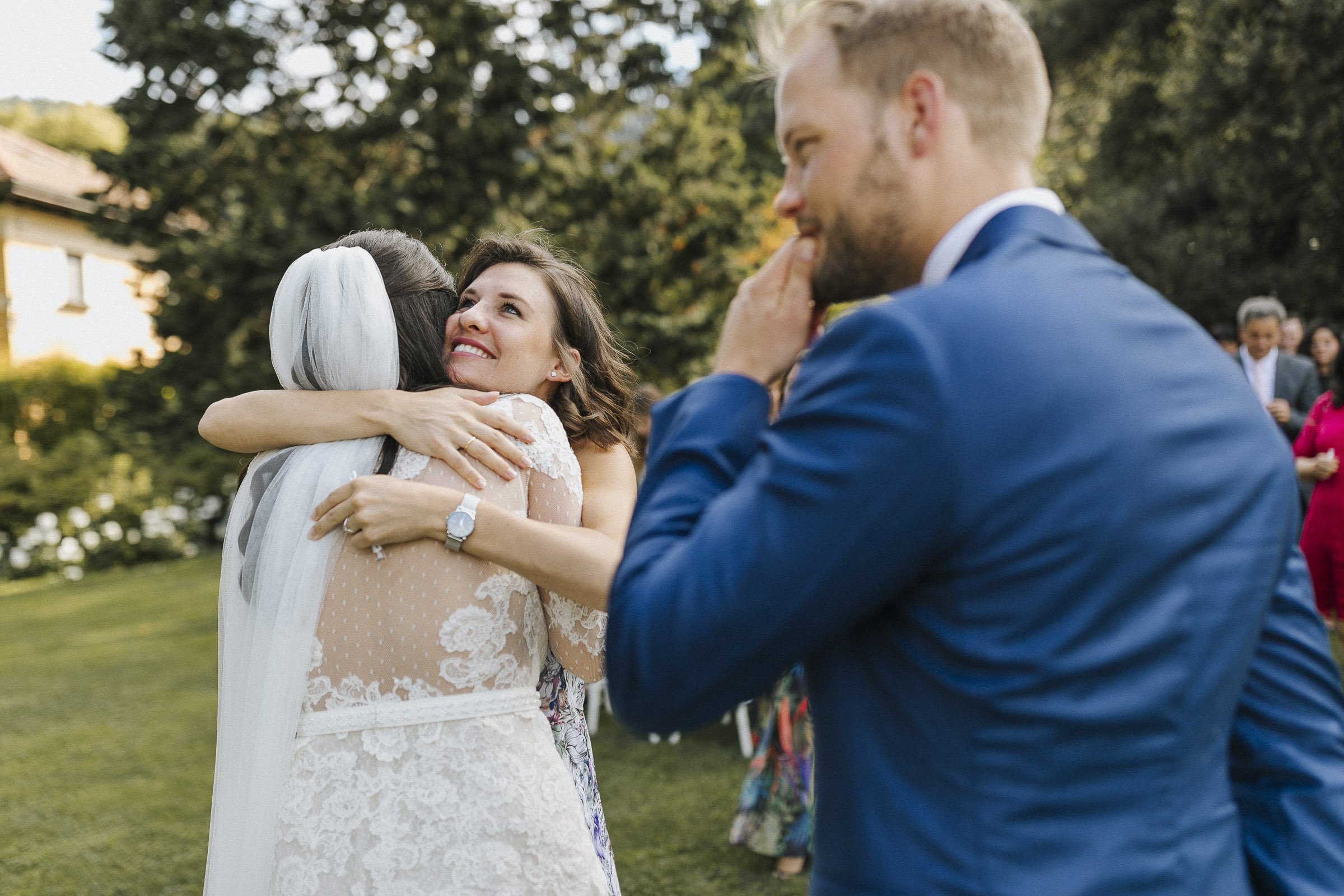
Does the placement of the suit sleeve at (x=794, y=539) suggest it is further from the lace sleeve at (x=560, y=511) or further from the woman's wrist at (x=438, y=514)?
the lace sleeve at (x=560, y=511)

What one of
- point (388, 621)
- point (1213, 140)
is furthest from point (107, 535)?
point (1213, 140)

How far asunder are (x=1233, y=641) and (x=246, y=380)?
16.8 meters

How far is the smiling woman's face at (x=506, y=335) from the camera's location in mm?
2369

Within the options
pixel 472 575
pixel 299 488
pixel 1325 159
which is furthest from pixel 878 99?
pixel 1325 159

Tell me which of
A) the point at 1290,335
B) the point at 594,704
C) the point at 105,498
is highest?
the point at 1290,335

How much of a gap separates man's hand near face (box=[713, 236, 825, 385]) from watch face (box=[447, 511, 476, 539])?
2.99 feet

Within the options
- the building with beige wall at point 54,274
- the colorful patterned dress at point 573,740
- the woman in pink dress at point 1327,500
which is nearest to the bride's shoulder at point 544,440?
the colorful patterned dress at point 573,740

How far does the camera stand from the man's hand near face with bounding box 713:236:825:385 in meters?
1.20

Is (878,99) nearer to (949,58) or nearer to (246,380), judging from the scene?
(949,58)

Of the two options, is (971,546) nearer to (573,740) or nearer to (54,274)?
(573,740)

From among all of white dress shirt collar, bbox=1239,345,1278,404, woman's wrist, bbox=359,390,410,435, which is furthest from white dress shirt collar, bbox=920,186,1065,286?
white dress shirt collar, bbox=1239,345,1278,404

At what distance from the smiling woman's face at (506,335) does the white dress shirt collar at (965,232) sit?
1396 millimetres

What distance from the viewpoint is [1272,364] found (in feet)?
27.4

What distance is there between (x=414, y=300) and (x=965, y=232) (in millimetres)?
1438
